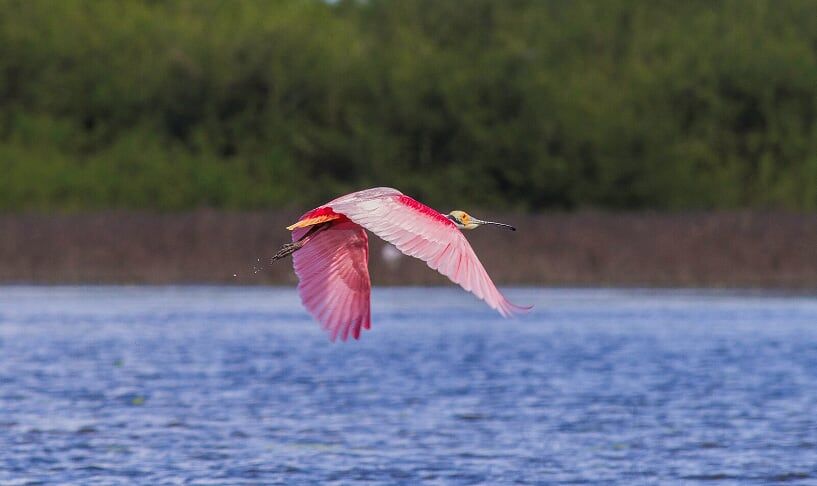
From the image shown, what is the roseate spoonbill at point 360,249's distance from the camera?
7.70 m

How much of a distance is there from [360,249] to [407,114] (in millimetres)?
35919

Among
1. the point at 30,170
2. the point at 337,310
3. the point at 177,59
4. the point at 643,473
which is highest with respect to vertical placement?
the point at 177,59

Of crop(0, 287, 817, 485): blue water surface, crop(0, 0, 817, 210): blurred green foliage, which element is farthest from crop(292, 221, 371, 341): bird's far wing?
crop(0, 0, 817, 210): blurred green foliage

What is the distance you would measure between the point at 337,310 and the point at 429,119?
1418 inches

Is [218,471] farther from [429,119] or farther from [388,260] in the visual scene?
[429,119]

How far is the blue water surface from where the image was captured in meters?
13.4

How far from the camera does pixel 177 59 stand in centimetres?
4825

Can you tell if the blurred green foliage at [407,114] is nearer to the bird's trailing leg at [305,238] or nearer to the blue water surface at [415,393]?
the blue water surface at [415,393]

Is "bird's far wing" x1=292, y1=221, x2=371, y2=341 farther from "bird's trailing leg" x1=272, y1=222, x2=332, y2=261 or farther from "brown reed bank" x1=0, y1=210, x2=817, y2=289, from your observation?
"brown reed bank" x1=0, y1=210, x2=817, y2=289

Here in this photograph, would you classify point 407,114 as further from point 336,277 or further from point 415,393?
point 336,277

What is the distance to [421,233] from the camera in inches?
316

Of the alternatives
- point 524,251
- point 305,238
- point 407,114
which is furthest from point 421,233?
point 407,114

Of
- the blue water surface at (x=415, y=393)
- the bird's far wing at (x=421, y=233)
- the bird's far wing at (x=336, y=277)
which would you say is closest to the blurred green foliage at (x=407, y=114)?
the blue water surface at (x=415, y=393)

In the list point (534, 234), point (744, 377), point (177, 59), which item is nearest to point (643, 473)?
point (744, 377)
